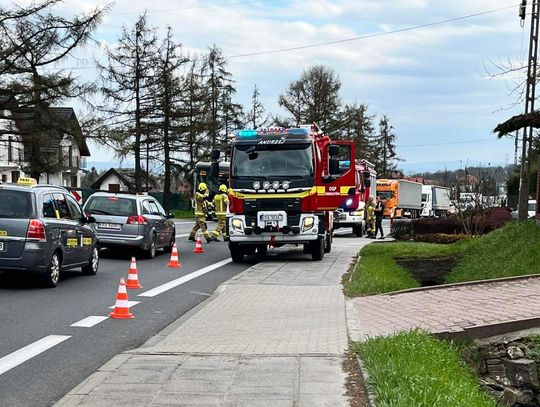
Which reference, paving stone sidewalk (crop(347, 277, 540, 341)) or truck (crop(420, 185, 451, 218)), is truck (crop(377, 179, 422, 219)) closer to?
truck (crop(420, 185, 451, 218))

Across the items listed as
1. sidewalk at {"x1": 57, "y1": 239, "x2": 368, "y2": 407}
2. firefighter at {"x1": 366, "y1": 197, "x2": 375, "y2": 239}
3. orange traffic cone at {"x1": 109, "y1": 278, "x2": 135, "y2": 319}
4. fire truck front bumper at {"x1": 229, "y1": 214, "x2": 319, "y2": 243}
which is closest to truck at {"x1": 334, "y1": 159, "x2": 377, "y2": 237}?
firefighter at {"x1": 366, "y1": 197, "x2": 375, "y2": 239}

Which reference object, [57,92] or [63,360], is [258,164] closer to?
[63,360]

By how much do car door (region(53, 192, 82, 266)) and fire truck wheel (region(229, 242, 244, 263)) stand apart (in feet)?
17.1

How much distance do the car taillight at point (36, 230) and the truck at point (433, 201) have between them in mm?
57565

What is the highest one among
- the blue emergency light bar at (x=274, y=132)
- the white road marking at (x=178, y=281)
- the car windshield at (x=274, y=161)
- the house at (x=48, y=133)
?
the house at (x=48, y=133)

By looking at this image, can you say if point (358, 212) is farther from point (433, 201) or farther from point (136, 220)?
point (433, 201)

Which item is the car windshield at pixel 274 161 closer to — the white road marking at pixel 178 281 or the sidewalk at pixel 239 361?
the white road marking at pixel 178 281

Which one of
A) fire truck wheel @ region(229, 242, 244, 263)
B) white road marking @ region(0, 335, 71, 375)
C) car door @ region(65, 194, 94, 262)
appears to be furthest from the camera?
fire truck wheel @ region(229, 242, 244, 263)

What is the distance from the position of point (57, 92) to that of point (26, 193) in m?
21.6

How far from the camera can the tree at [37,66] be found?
30797 millimetres

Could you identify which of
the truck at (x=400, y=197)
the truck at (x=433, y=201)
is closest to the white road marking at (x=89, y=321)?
the truck at (x=400, y=197)

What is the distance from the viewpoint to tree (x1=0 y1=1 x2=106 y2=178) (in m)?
30.8

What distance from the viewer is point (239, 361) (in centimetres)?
666

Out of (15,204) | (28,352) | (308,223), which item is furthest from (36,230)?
A: (308,223)
